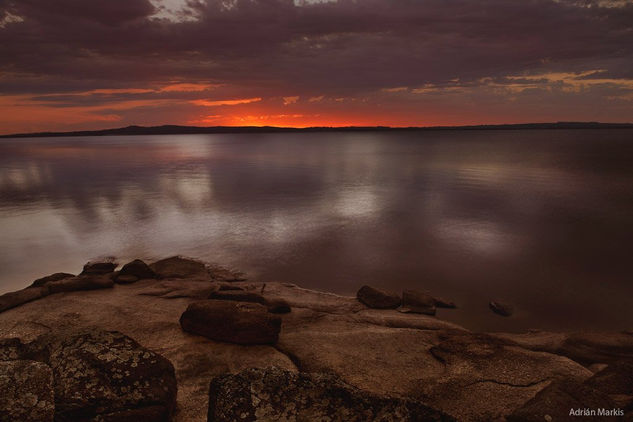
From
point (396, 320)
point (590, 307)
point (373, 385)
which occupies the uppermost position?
point (373, 385)

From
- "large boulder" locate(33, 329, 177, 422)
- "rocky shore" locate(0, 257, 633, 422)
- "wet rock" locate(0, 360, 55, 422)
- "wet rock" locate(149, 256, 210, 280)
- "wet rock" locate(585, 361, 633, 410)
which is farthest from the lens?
"wet rock" locate(149, 256, 210, 280)

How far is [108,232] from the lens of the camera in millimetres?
19031

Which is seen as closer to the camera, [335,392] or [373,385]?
[335,392]

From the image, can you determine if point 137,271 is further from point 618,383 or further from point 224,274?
point 618,383

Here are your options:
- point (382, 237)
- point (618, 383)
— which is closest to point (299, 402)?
point (618, 383)

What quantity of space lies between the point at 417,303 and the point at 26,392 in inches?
349

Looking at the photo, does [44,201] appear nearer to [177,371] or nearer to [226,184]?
[226,184]

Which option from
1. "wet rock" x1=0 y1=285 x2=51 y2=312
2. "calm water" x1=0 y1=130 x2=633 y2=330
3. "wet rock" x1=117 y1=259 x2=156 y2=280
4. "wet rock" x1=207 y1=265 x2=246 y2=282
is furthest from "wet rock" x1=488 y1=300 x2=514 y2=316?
"wet rock" x1=0 y1=285 x2=51 y2=312

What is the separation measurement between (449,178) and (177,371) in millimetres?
40817

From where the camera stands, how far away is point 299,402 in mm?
2756

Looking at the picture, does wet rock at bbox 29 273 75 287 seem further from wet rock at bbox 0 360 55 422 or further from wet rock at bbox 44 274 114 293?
wet rock at bbox 0 360 55 422

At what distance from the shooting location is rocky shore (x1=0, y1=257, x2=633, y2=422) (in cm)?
288

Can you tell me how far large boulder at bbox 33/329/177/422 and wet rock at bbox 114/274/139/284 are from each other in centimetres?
651

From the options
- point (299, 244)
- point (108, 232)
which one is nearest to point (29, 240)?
point (108, 232)
